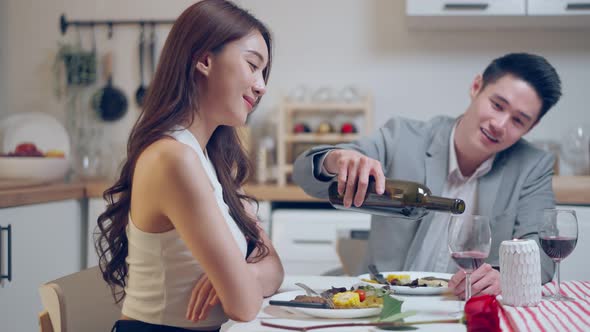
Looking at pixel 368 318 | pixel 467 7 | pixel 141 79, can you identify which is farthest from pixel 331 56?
pixel 368 318

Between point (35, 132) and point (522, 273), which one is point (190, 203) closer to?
point (522, 273)

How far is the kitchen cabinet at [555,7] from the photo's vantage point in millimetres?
3172

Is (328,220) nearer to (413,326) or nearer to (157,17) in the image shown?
(157,17)

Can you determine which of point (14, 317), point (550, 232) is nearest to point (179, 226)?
point (550, 232)

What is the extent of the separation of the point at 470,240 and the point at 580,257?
48.1 inches

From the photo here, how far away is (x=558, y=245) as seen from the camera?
1372 mm

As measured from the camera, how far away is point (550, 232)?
138cm

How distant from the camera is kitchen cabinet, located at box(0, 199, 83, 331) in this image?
2451 mm

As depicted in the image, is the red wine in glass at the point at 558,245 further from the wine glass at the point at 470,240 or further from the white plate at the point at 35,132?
the white plate at the point at 35,132

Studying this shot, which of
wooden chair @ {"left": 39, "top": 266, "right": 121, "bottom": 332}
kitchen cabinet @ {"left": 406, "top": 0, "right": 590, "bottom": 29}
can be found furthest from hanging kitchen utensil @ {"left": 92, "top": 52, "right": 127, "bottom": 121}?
wooden chair @ {"left": 39, "top": 266, "right": 121, "bottom": 332}

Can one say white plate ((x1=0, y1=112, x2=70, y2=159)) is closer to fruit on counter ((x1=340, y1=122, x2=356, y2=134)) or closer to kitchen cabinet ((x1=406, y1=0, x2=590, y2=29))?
fruit on counter ((x1=340, y1=122, x2=356, y2=134))

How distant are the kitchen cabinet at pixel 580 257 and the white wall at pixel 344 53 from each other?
2.49 feet

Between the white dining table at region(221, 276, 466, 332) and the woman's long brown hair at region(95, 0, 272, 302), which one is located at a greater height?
the woman's long brown hair at region(95, 0, 272, 302)

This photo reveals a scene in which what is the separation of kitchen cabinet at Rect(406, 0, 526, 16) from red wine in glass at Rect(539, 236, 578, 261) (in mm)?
2009
